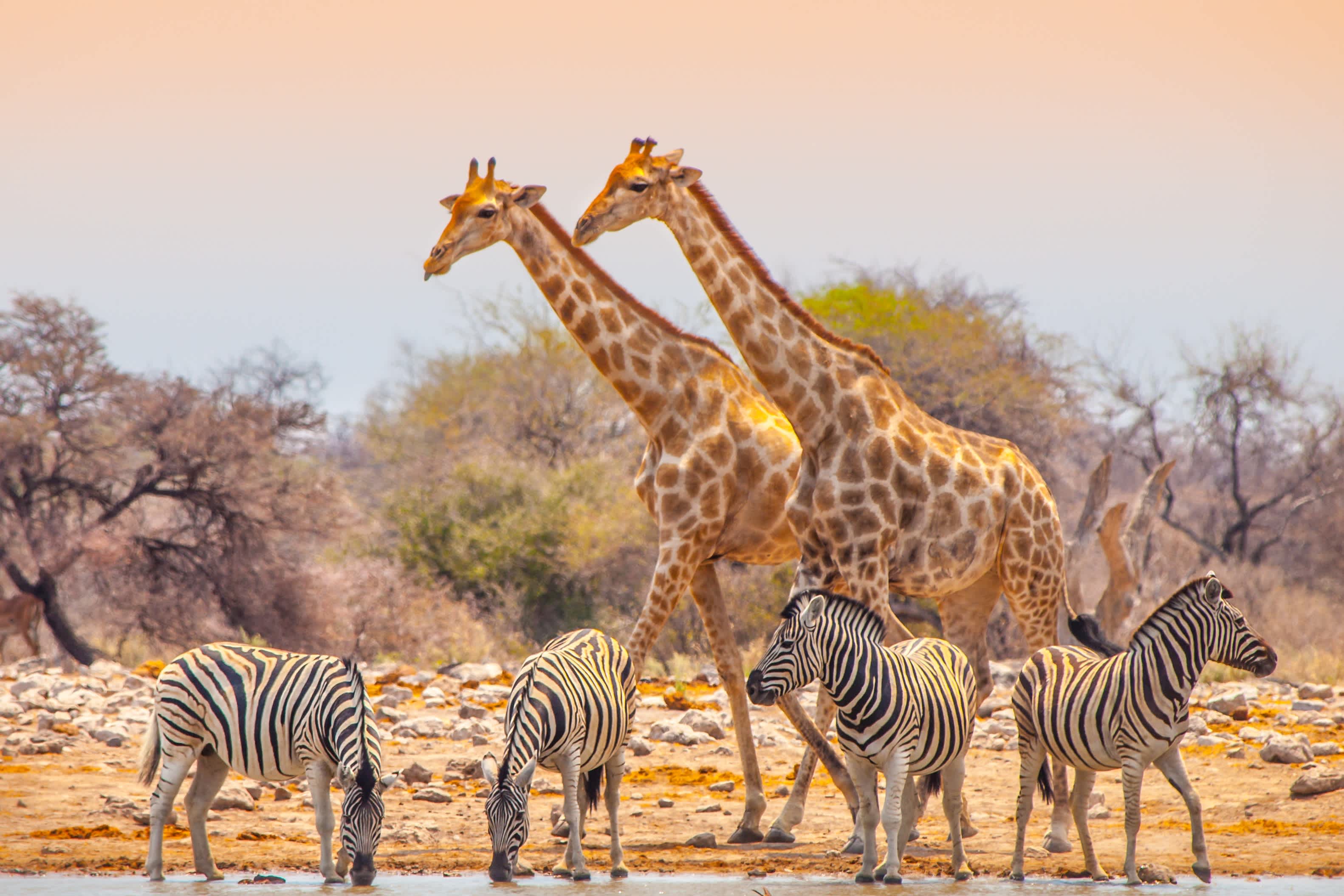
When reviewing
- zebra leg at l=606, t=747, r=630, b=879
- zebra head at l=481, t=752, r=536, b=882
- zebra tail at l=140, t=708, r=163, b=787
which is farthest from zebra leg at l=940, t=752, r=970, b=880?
zebra tail at l=140, t=708, r=163, b=787

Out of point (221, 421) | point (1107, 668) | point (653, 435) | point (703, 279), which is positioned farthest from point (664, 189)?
point (221, 421)

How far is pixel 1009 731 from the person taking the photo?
12.0 meters

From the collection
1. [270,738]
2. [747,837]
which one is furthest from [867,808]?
[270,738]

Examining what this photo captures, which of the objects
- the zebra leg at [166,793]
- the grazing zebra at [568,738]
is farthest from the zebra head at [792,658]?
the zebra leg at [166,793]

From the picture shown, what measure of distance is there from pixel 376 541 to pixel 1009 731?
16.1 metres

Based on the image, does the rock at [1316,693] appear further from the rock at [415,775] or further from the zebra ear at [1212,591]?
the rock at [415,775]

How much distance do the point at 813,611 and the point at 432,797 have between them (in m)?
3.54

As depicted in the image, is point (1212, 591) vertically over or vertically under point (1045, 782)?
over

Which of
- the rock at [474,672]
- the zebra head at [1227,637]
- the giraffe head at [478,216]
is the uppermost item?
the giraffe head at [478,216]

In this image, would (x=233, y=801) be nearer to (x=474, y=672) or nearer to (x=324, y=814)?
(x=324, y=814)

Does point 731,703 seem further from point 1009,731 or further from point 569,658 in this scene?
point 1009,731

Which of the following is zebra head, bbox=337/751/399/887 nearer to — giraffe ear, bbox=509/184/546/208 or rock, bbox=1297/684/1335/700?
giraffe ear, bbox=509/184/546/208

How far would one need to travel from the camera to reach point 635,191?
871 cm

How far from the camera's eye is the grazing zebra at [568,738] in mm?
6539
